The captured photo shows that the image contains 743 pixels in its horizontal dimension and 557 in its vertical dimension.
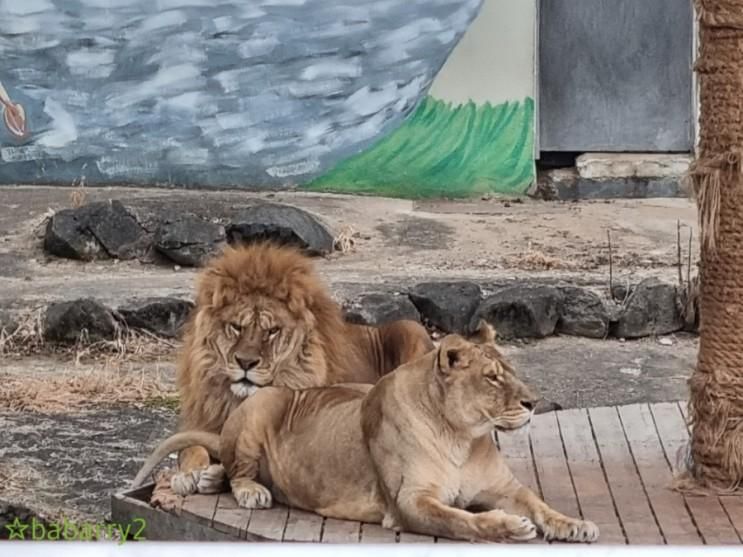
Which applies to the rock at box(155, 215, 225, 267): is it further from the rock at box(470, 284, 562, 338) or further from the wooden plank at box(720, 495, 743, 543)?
the wooden plank at box(720, 495, 743, 543)

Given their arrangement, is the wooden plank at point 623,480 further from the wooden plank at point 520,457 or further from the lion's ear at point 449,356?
the lion's ear at point 449,356

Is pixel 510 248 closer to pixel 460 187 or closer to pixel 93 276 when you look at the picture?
pixel 460 187

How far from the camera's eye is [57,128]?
23.0 ft

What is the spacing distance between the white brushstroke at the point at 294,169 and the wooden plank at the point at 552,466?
319 centimetres

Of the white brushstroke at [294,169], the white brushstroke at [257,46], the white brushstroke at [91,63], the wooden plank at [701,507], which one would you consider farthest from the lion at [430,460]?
the white brushstroke at [91,63]

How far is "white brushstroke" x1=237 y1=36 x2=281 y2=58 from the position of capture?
7117 millimetres

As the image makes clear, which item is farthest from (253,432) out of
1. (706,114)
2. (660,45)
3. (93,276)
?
(660,45)

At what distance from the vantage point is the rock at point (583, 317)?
6.09 meters

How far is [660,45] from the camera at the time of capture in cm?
744

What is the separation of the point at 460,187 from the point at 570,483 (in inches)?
148

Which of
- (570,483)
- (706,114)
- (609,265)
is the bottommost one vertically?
(609,265)

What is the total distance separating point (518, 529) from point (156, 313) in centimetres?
320

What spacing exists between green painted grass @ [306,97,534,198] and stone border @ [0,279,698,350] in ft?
2.99

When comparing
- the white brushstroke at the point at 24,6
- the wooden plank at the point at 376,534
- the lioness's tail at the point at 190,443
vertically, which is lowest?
the lioness's tail at the point at 190,443
